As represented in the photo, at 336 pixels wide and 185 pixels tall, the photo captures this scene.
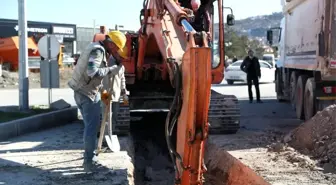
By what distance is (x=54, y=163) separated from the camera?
26.5 feet

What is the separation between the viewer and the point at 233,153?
8664 millimetres

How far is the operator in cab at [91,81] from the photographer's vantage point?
7.23 metres

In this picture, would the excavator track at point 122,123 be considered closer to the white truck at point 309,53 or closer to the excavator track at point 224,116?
the excavator track at point 224,116

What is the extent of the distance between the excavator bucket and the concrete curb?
3894mm

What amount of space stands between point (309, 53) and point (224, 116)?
2685mm

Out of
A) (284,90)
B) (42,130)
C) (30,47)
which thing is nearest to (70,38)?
(30,47)

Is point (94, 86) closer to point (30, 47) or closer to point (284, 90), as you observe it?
point (284, 90)

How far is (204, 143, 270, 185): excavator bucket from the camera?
744 centimetres

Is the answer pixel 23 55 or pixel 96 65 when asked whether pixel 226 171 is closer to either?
pixel 96 65

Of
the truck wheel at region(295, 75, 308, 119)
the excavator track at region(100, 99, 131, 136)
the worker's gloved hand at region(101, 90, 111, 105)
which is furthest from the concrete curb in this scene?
the truck wheel at region(295, 75, 308, 119)

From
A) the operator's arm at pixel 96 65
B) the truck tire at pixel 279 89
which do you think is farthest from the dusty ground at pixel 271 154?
the truck tire at pixel 279 89

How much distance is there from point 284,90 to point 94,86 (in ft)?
37.3

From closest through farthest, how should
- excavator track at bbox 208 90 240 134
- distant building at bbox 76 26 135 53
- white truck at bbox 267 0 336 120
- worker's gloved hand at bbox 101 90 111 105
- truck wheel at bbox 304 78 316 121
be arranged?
worker's gloved hand at bbox 101 90 111 105
white truck at bbox 267 0 336 120
excavator track at bbox 208 90 240 134
truck wheel at bbox 304 78 316 121
distant building at bbox 76 26 135 53

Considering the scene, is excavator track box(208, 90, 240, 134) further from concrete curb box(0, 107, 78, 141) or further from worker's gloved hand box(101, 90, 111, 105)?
concrete curb box(0, 107, 78, 141)
